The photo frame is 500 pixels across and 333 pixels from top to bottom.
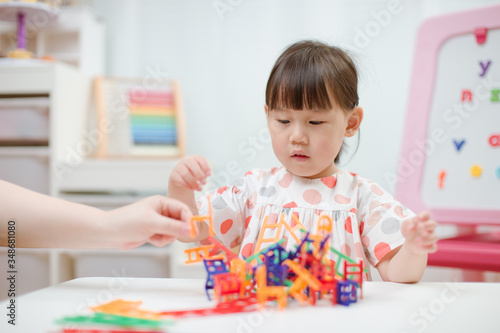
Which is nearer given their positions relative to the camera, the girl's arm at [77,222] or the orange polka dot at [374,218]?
the girl's arm at [77,222]

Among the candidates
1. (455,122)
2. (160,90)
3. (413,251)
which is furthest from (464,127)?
(160,90)

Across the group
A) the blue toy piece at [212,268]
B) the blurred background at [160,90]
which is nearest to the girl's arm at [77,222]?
the blue toy piece at [212,268]

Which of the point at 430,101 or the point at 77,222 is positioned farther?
the point at 430,101

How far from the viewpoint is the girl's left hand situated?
0.59 meters

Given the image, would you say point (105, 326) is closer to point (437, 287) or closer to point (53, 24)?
point (437, 287)

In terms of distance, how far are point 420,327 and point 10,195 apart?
412mm

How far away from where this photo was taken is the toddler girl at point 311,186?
0.76 metres

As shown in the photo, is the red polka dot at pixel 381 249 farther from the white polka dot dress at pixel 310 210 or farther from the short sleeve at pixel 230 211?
the short sleeve at pixel 230 211

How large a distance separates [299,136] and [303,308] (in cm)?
34

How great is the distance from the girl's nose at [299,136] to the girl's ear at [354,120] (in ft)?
0.42

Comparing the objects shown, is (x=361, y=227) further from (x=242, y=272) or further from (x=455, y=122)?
(x=455, y=122)

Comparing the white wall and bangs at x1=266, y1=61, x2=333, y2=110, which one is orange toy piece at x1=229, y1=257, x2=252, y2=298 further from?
the white wall

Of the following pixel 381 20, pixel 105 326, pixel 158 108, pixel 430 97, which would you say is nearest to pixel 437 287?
pixel 105 326

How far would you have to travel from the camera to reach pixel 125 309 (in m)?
0.44
